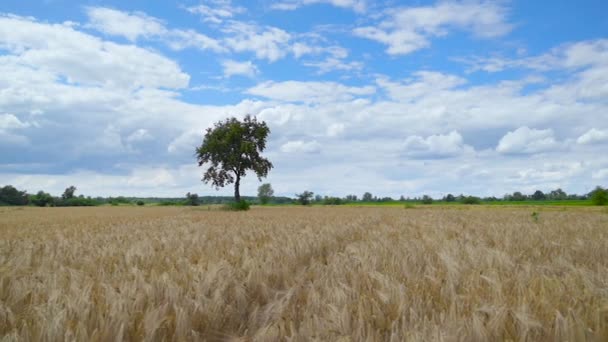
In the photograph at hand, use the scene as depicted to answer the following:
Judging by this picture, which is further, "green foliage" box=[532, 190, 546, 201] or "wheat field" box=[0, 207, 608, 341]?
"green foliage" box=[532, 190, 546, 201]

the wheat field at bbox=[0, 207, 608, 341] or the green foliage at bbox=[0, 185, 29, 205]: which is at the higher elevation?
the green foliage at bbox=[0, 185, 29, 205]

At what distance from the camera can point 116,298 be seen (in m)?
2.06

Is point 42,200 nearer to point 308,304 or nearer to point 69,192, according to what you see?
point 69,192

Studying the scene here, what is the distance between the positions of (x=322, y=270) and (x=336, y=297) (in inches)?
50.0

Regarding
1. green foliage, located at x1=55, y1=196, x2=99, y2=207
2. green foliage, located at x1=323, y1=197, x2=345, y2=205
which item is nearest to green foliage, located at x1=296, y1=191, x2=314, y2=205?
green foliage, located at x1=323, y1=197, x2=345, y2=205

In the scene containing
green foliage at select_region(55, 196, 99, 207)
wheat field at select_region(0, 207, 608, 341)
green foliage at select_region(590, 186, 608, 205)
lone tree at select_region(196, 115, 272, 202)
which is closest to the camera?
wheat field at select_region(0, 207, 608, 341)

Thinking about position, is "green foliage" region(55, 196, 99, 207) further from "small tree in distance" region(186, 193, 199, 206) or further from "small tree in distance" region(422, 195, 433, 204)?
"small tree in distance" region(422, 195, 433, 204)

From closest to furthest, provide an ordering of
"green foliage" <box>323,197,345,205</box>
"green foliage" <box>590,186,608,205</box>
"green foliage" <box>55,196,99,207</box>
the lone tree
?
the lone tree
"green foliage" <box>590,186,608,205</box>
"green foliage" <box>55,196,99,207</box>
"green foliage" <box>323,197,345,205</box>

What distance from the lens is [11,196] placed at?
246 feet

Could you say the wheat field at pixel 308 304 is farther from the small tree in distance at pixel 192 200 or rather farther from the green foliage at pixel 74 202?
the green foliage at pixel 74 202

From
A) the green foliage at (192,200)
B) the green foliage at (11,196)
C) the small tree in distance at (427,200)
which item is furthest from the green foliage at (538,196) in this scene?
the green foliage at (11,196)

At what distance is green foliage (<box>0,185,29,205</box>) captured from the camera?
74.6 metres

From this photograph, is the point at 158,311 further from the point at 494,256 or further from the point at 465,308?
the point at 494,256

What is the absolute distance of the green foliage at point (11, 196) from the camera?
245 ft
